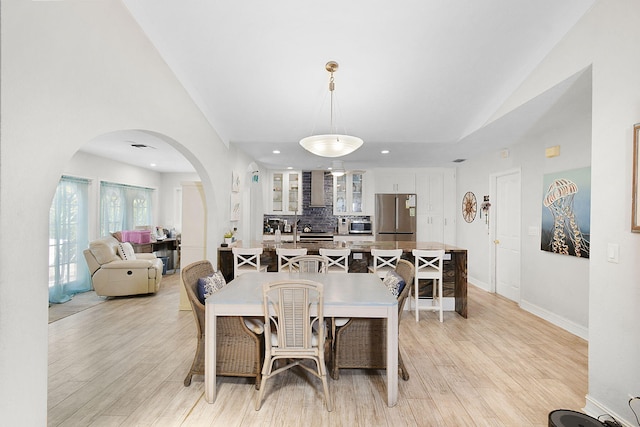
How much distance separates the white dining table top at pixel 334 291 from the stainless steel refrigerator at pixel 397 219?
4.02 m

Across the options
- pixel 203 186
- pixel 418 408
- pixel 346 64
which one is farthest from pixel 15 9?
pixel 418 408

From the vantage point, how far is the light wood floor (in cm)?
222

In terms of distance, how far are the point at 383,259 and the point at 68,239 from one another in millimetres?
5084

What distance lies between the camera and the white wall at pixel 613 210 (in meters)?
2.03

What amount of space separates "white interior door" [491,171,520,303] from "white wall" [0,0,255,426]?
5289 millimetres

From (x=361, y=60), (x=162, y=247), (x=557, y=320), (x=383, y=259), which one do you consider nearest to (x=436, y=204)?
(x=383, y=259)

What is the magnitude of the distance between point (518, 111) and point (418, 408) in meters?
3.17

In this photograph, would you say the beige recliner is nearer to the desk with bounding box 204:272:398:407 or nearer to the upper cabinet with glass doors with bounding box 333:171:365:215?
the desk with bounding box 204:272:398:407

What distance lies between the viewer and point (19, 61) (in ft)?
5.32

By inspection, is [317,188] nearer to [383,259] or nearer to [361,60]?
[383,259]

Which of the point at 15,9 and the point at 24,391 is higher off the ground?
the point at 15,9

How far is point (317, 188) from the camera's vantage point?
745 cm

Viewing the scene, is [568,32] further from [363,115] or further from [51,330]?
[51,330]

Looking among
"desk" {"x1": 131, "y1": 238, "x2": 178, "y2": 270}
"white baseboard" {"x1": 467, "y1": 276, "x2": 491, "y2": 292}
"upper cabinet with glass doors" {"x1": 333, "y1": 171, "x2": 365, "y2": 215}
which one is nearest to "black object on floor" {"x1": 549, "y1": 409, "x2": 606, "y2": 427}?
"white baseboard" {"x1": 467, "y1": 276, "x2": 491, "y2": 292}
